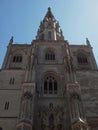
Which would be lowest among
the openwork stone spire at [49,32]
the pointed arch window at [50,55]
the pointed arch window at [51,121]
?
the pointed arch window at [51,121]

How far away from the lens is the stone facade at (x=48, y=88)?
64.3 feet

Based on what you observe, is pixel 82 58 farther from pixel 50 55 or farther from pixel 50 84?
pixel 50 84

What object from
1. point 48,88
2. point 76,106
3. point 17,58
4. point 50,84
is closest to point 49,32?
point 17,58

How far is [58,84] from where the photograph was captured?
25.1 metres

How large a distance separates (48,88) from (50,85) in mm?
784

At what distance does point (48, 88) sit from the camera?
24.4 metres

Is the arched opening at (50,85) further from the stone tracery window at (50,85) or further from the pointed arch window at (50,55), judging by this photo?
the pointed arch window at (50,55)

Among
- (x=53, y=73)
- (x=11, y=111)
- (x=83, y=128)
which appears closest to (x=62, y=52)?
(x=53, y=73)

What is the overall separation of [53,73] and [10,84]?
18.5ft

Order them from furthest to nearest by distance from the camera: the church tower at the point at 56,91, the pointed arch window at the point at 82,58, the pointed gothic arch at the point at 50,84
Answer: the pointed arch window at the point at 82,58 → the pointed gothic arch at the point at 50,84 → the church tower at the point at 56,91

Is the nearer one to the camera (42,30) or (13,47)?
(13,47)

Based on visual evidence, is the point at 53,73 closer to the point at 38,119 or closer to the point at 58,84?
the point at 58,84

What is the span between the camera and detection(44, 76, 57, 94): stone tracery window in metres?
24.1

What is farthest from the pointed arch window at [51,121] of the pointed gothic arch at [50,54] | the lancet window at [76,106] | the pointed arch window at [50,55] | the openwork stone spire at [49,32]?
the openwork stone spire at [49,32]
